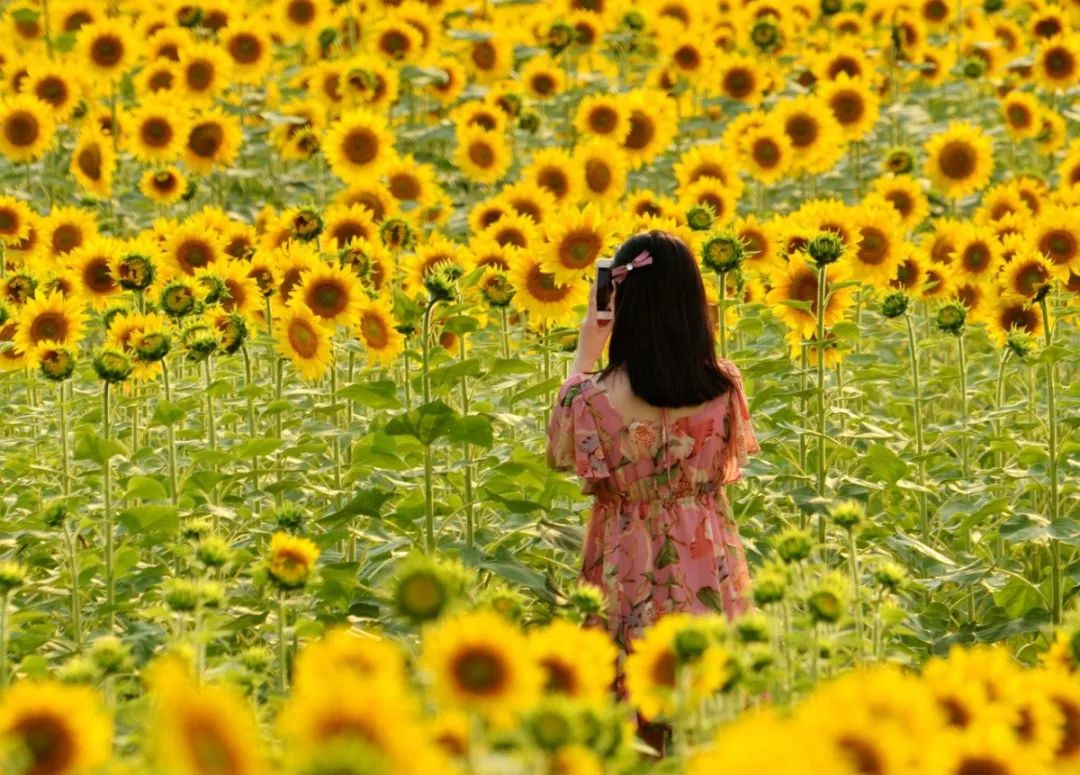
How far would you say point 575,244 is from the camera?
5.08m

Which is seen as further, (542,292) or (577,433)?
(542,292)

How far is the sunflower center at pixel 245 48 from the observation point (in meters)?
9.46

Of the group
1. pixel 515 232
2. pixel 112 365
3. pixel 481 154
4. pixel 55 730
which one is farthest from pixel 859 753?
pixel 481 154

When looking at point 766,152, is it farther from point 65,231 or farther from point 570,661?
point 570,661

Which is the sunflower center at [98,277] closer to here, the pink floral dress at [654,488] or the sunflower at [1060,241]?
the pink floral dress at [654,488]

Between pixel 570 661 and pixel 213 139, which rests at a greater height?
pixel 213 139

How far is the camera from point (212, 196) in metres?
9.54

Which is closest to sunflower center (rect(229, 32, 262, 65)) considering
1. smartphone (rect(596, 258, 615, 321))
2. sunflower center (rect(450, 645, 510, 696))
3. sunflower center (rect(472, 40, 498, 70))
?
sunflower center (rect(472, 40, 498, 70))

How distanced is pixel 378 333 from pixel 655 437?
1279 millimetres

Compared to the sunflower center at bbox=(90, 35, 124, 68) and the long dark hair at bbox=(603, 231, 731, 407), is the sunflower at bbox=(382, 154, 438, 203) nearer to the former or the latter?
the sunflower center at bbox=(90, 35, 124, 68)

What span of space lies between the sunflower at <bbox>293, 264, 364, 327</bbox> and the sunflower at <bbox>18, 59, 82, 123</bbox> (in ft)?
12.6

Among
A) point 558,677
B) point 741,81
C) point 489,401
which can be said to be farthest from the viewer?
point 741,81

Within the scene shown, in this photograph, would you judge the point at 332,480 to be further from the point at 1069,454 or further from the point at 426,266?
the point at 1069,454

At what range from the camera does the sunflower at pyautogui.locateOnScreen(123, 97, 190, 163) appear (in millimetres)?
8086
